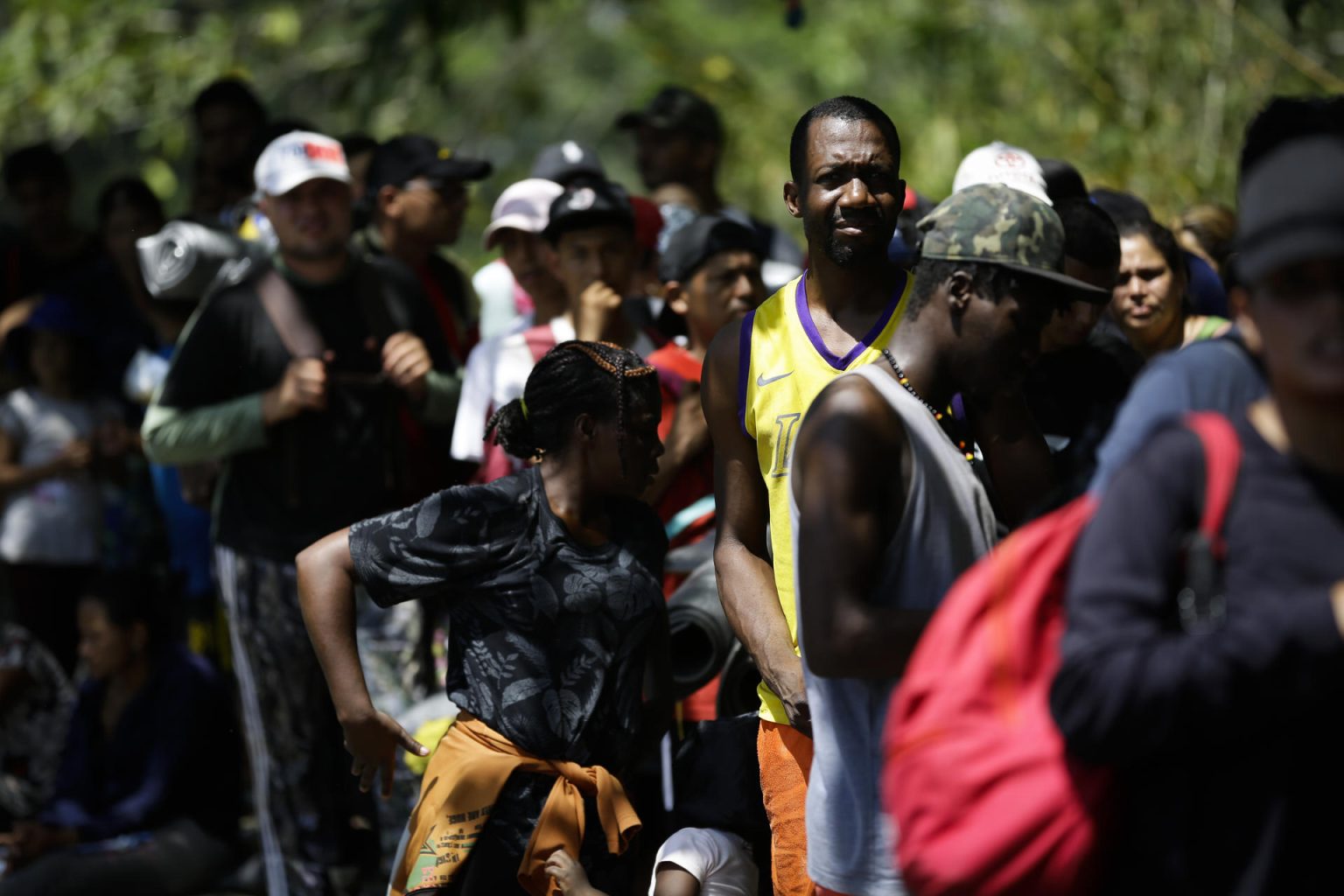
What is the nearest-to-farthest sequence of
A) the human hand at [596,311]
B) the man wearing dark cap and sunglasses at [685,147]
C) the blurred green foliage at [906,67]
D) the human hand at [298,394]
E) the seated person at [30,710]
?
the human hand at [596,311] → the human hand at [298,394] → the seated person at [30,710] → the man wearing dark cap and sunglasses at [685,147] → the blurred green foliage at [906,67]

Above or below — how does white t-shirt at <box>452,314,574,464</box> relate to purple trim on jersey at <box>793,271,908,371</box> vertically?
below

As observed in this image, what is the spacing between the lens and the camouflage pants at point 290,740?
6098 mm

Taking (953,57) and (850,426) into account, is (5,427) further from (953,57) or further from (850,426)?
(953,57)

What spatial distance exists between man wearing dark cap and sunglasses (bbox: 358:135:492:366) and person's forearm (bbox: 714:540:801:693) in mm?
3214

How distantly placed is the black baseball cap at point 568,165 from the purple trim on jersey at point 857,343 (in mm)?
3463

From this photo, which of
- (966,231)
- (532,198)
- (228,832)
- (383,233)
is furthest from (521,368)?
(966,231)

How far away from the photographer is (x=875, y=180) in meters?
4.28

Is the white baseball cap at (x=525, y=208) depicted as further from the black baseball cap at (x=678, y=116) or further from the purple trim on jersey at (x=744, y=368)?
the purple trim on jersey at (x=744, y=368)

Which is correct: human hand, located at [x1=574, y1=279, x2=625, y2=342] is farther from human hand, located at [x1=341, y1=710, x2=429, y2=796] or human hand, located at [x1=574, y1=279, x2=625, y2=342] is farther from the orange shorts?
the orange shorts

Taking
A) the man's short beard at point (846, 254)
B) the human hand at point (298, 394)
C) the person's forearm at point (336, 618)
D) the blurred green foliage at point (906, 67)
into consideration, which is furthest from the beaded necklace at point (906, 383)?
the blurred green foliage at point (906, 67)

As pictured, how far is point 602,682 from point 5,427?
16.0 ft

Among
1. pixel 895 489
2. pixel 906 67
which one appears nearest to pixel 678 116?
pixel 895 489

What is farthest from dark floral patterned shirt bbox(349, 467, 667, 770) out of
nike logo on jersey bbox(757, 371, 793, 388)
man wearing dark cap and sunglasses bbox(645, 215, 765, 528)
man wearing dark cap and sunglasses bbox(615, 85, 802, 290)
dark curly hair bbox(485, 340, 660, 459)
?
man wearing dark cap and sunglasses bbox(615, 85, 802, 290)

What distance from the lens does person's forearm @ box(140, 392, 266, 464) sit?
20.2 feet
